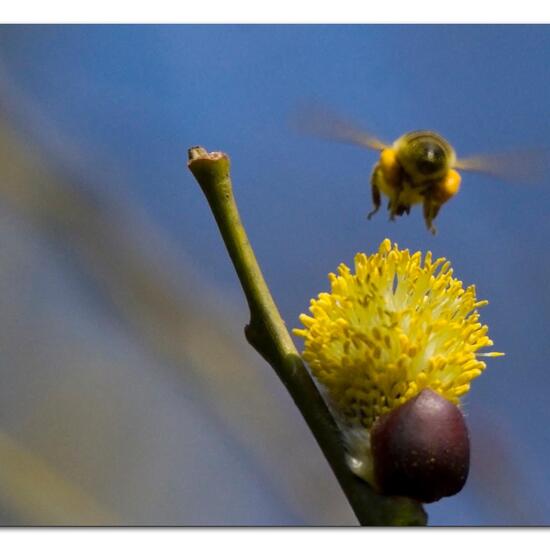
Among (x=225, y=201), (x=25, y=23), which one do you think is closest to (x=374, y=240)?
(x=25, y=23)

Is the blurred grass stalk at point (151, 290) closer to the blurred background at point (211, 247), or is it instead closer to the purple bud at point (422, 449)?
the blurred background at point (211, 247)

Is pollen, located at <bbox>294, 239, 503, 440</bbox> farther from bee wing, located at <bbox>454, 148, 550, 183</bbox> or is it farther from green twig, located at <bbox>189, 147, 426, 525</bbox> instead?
bee wing, located at <bbox>454, 148, 550, 183</bbox>

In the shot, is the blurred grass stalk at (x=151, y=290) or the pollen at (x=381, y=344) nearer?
the pollen at (x=381, y=344)

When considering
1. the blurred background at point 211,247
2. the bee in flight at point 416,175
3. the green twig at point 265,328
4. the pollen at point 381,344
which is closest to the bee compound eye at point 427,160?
the bee in flight at point 416,175

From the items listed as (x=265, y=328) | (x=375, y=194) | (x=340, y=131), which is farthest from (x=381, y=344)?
(x=340, y=131)

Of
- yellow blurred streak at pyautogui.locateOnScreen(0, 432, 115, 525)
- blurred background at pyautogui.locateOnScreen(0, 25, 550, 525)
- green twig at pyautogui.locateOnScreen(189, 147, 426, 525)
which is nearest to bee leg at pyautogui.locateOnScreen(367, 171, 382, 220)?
green twig at pyautogui.locateOnScreen(189, 147, 426, 525)
